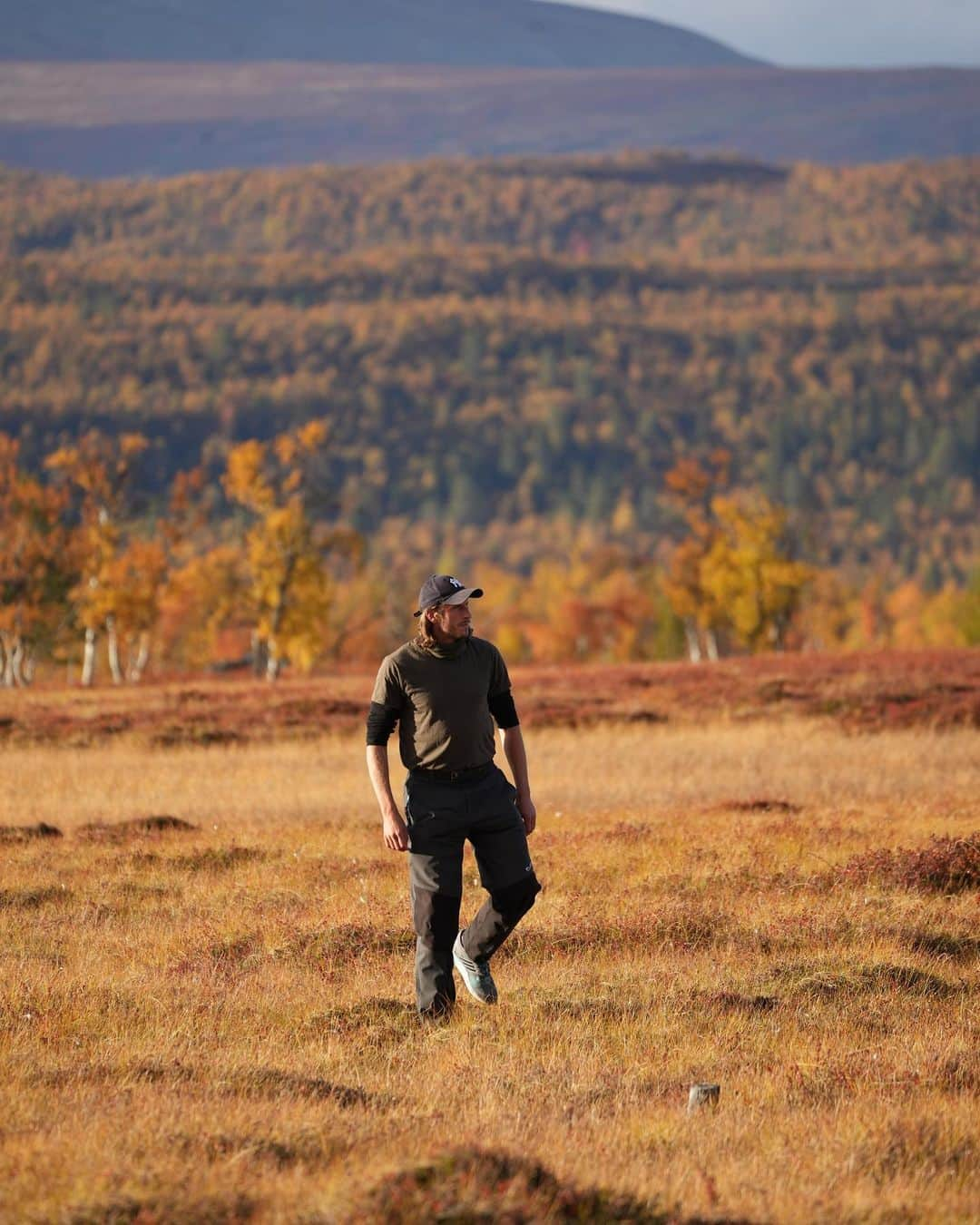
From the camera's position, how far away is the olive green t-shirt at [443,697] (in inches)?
412

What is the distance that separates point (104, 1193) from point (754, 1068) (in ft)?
12.5

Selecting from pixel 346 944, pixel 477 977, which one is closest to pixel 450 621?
pixel 477 977

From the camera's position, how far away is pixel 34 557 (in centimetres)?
6344

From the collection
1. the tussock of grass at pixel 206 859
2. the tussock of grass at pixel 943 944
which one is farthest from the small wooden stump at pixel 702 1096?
the tussock of grass at pixel 206 859

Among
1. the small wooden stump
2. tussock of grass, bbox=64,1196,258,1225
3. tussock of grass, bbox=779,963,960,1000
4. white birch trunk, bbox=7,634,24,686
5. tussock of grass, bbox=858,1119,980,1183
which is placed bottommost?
white birch trunk, bbox=7,634,24,686

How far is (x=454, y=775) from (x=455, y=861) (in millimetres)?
507

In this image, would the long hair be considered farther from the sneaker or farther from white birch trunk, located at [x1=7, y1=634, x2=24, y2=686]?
white birch trunk, located at [x1=7, y1=634, x2=24, y2=686]

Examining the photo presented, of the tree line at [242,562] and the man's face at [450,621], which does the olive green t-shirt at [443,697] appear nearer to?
the man's face at [450,621]

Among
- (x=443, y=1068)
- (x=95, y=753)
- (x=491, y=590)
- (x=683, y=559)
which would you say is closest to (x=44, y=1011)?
(x=443, y=1068)

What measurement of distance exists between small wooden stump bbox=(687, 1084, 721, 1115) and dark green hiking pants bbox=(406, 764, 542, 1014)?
1935mm

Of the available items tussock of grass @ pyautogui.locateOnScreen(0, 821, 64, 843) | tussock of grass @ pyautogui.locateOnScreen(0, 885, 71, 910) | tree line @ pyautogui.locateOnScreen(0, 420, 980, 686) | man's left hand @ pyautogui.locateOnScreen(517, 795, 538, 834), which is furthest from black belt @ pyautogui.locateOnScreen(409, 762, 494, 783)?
tree line @ pyautogui.locateOnScreen(0, 420, 980, 686)

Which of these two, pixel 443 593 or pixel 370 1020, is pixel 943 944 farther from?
pixel 443 593

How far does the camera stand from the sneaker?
35.1 feet

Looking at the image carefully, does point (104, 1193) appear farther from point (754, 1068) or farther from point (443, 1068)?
point (754, 1068)
